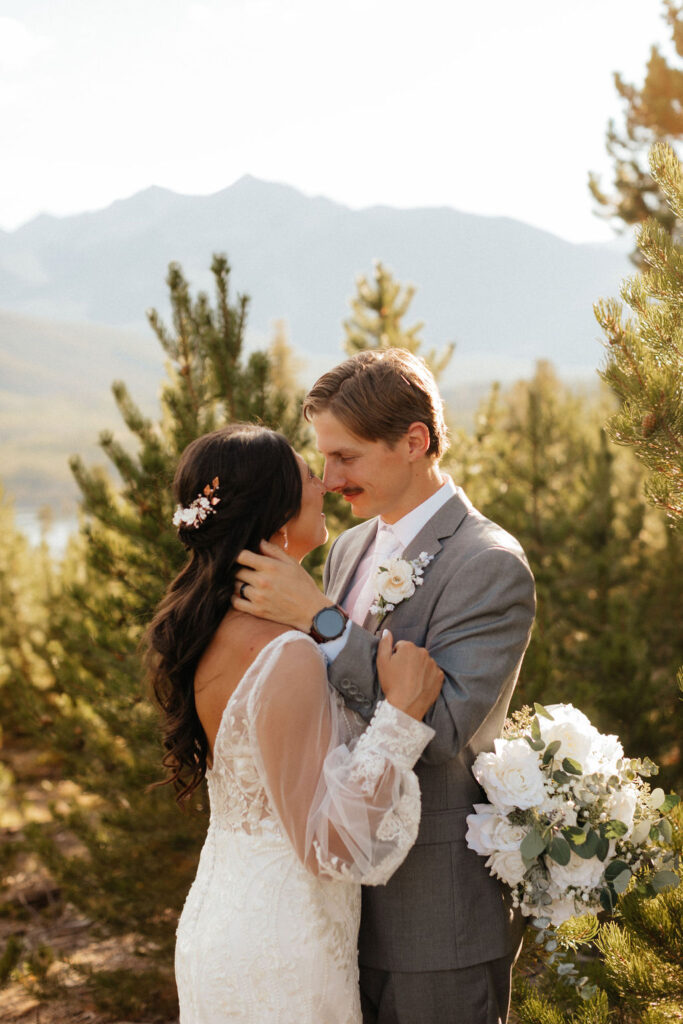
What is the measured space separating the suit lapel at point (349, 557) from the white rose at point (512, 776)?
840mm

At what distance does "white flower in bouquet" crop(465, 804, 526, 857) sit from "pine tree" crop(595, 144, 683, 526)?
0.99 meters

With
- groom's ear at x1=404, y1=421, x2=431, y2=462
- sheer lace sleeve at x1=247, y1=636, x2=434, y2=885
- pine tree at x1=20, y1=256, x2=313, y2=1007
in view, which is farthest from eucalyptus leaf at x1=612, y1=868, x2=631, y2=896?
pine tree at x1=20, y1=256, x2=313, y2=1007

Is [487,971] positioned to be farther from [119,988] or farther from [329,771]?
[119,988]

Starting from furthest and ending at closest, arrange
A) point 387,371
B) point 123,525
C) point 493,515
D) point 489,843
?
point 493,515, point 123,525, point 387,371, point 489,843

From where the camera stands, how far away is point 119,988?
457cm

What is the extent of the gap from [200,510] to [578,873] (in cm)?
130

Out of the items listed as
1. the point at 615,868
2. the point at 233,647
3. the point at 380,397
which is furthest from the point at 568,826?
the point at 380,397

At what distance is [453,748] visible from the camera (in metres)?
2.15

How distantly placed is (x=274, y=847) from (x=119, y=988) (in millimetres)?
3063

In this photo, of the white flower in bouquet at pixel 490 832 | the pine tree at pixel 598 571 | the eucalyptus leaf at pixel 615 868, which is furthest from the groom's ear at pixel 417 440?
the pine tree at pixel 598 571

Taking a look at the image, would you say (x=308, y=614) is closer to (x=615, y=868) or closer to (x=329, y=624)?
(x=329, y=624)

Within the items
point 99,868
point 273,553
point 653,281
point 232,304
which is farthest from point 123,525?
point 653,281

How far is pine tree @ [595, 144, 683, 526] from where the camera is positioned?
214cm

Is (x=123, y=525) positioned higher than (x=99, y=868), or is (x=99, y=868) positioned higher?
(x=123, y=525)
